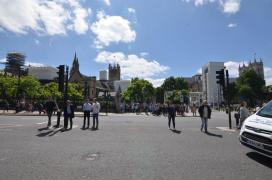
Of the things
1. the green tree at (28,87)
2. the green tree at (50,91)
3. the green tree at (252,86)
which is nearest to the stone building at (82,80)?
the green tree at (50,91)

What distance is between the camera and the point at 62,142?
970 centimetres

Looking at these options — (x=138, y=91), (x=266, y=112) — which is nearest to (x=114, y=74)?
(x=138, y=91)

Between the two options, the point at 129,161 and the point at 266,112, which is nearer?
the point at 129,161

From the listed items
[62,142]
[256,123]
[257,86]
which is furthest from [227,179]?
[257,86]

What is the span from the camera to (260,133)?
6.43m

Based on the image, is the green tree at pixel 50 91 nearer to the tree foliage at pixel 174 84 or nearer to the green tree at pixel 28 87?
the green tree at pixel 28 87

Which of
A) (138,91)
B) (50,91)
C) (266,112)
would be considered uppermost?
(138,91)

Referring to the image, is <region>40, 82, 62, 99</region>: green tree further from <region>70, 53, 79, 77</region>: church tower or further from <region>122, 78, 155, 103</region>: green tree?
<region>70, 53, 79, 77</region>: church tower

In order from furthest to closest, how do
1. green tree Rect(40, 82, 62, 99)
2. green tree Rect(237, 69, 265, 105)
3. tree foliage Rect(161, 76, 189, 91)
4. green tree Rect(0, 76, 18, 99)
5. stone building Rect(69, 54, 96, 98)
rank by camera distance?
tree foliage Rect(161, 76, 189, 91)
stone building Rect(69, 54, 96, 98)
green tree Rect(237, 69, 265, 105)
green tree Rect(40, 82, 62, 99)
green tree Rect(0, 76, 18, 99)

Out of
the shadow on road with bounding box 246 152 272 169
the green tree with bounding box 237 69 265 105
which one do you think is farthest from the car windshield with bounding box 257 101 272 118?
the green tree with bounding box 237 69 265 105

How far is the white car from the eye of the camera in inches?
243

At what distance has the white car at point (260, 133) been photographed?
20.2ft

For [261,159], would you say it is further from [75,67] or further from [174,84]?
[174,84]

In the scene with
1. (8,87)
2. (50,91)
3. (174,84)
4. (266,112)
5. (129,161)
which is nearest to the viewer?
(129,161)
